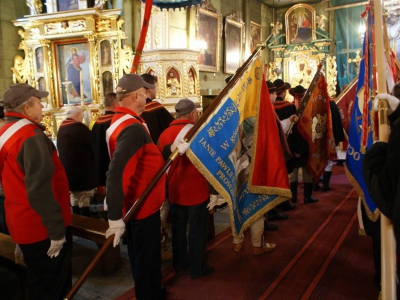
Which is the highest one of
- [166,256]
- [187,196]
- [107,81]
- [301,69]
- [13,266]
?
[301,69]

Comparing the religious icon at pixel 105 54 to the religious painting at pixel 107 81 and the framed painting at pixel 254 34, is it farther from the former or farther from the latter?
the framed painting at pixel 254 34

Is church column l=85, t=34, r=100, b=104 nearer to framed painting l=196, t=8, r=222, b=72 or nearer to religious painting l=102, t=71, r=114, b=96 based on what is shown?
religious painting l=102, t=71, r=114, b=96

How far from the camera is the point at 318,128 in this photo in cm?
493

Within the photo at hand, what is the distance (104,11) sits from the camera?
8188mm

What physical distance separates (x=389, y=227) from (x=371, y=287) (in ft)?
5.11

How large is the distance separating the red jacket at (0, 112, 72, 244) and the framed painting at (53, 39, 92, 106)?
6903 mm

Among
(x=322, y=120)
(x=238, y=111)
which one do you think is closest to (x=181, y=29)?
(x=322, y=120)

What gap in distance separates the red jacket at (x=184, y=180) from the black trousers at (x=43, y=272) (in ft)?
3.63

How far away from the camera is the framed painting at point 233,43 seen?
11211 millimetres

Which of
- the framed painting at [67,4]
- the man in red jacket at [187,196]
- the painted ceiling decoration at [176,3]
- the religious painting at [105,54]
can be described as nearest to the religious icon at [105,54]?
the religious painting at [105,54]

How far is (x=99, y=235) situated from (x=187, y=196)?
36.7 inches

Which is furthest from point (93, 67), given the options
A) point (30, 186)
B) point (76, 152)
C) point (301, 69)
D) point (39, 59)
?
point (301, 69)

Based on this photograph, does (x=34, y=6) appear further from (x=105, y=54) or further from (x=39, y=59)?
(x=105, y=54)

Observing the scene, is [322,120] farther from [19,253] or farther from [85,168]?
[19,253]
